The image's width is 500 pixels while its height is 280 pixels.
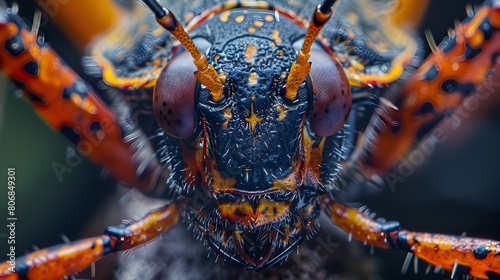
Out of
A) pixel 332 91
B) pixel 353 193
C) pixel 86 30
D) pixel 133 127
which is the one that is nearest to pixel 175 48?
pixel 133 127

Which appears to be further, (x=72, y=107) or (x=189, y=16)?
(x=72, y=107)

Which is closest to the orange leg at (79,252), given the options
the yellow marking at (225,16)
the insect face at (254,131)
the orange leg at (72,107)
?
the insect face at (254,131)

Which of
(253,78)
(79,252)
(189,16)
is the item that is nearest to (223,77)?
(253,78)

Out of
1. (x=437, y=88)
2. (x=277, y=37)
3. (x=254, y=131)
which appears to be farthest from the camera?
(x=437, y=88)

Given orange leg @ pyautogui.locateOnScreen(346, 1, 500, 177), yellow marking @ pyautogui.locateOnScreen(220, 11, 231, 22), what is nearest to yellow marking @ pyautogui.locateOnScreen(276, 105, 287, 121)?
yellow marking @ pyautogui.locateOnScreen(220, 11, 231, 22)

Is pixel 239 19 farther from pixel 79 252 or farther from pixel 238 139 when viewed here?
pixel 79 252

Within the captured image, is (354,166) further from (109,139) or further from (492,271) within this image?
(109,139)
